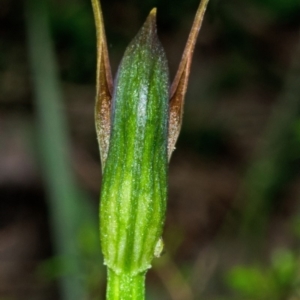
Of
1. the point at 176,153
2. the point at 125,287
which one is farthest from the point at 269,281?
the point at 176,153

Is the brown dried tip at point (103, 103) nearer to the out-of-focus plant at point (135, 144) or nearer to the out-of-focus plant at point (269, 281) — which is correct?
the out-of-focus plant at point (135, 144)

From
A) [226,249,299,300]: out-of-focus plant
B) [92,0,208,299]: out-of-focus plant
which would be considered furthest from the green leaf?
[226,249,299,300]: out-of-focus plant

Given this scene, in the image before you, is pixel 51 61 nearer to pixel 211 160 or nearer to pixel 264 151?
pixel 264 151

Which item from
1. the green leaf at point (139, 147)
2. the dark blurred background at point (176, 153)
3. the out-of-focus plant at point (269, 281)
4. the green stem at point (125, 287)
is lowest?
the green stem at point (125, 287)

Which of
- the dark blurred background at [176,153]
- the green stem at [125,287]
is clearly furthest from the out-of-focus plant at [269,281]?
the green stem at [125,287]

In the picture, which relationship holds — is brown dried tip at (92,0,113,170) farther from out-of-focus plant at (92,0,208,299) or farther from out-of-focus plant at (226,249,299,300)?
out-of-focus plant at (226,249,299,300)

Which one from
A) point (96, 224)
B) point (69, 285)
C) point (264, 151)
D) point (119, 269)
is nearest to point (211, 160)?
point (264, 151)

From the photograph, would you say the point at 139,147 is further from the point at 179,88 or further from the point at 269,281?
the point at 269,281

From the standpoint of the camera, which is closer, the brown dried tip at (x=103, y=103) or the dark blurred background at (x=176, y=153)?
the brown dried tip at (x=103, y=103)
